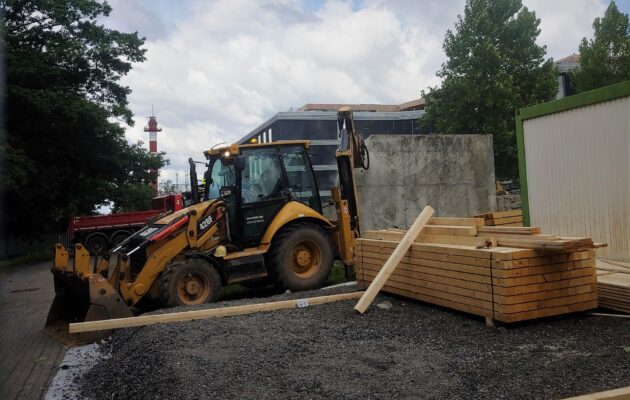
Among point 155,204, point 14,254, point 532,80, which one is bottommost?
point 14,254

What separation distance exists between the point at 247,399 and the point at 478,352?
7.05 feet

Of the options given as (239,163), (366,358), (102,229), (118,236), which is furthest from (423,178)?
(102,229)

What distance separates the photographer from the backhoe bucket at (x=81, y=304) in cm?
700

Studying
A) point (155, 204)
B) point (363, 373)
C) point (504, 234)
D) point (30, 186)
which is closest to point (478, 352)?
point (363, 373)

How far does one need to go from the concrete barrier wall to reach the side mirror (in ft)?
14.2

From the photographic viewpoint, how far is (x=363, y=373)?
4508 mm

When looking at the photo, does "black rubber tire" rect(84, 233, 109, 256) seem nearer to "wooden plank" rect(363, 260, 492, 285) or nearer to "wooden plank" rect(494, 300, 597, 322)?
"wooden plank" rect(363, 260, 492, 285)

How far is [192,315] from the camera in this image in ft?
22.1

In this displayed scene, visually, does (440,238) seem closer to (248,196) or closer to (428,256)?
(428,256)

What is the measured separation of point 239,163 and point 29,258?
20.5 metres

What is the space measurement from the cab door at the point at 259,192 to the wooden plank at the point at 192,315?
7.39ft

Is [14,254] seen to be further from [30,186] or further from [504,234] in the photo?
[504,234]

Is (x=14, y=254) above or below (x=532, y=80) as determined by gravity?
below

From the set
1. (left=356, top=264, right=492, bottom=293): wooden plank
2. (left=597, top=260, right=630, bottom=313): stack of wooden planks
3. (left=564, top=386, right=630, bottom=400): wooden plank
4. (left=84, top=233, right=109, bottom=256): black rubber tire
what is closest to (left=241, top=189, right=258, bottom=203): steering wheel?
(left=356, top=264, right=492, bottom=293): wooden plank
